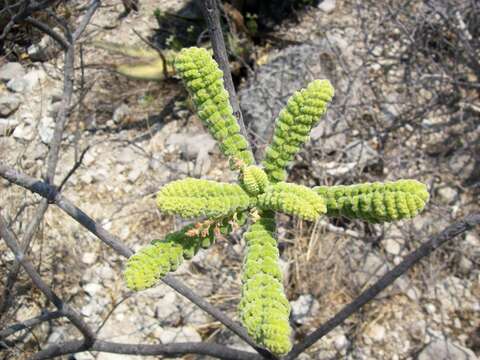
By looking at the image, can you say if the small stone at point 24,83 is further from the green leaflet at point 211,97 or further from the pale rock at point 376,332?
the green leaflet at point 211,97

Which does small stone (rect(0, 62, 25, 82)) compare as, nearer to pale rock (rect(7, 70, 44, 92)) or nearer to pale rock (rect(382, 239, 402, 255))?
pale rock (rect(7, 70, 44, 92))

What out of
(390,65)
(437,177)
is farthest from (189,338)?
(390,65)

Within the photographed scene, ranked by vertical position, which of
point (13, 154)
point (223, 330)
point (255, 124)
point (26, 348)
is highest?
point (13, 154)

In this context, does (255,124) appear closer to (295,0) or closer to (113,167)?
(113,167)

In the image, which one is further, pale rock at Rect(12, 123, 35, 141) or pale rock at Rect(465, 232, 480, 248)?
pale rock at Rect(12, 123, 35, 141)

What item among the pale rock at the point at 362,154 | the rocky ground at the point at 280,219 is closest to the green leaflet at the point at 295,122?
the rocky ground at the point at 280,219

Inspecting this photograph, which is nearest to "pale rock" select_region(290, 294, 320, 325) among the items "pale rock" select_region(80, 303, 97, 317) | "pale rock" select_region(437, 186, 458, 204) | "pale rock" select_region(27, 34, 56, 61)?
"pale rock" select_region(437, 186, 458, 204)
